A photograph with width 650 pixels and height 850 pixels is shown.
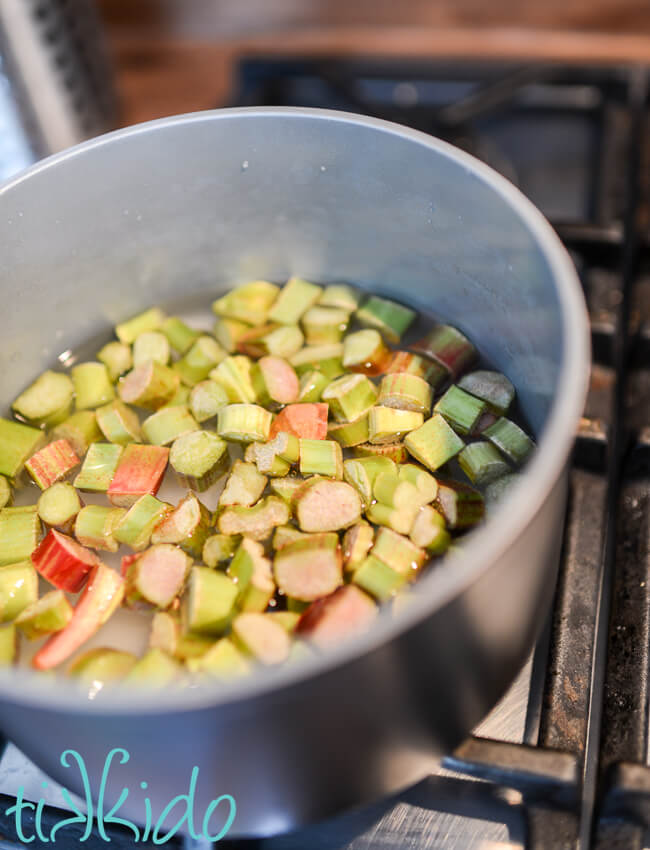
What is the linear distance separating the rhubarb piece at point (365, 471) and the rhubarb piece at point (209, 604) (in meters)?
0.14

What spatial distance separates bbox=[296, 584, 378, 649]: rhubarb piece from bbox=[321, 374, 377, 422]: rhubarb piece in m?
0.19

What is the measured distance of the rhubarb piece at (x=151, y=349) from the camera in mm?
809

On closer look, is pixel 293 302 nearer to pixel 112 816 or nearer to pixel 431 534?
pixel 431 534

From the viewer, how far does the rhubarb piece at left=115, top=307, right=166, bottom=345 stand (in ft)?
2.72

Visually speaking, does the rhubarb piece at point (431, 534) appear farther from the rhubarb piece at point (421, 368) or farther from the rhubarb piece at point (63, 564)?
the rhubarb piece at point (63, 564)

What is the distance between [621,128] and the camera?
1010 millimetres

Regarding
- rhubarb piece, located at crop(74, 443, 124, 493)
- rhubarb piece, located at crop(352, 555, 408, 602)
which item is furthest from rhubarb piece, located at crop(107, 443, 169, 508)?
rhubarb piece, located at crop(352, 555, 408, 602)

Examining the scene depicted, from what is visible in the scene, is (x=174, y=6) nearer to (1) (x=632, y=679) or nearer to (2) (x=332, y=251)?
(2) (x=332, y=251)

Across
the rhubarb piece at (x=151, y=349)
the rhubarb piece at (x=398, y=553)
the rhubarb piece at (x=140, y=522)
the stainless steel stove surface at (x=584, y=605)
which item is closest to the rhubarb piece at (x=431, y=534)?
the rhubarb piece at (x=398, y=553)

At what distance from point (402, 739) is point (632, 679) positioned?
0.71 ft

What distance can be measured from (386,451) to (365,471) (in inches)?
1.4

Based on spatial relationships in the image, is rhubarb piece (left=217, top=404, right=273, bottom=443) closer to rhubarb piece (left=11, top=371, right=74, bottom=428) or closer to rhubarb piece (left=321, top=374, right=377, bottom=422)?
rhubarb piece (left=321, top=374, right=377, bottom=422)

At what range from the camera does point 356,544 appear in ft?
2.06

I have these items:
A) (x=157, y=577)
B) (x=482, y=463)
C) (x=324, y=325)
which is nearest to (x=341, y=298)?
(x=324, y=325)
